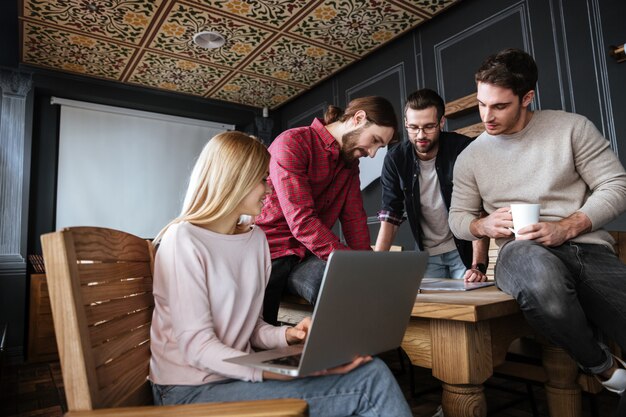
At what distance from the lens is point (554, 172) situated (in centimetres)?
123

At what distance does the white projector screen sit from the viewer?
4152 mm

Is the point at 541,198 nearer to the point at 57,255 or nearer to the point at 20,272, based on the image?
the point at 57,255

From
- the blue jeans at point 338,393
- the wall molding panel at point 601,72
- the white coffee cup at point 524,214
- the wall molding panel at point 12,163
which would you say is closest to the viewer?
the blue jeans at point 338,393

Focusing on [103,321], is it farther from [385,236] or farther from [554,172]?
[385,236]

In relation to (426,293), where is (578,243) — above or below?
above

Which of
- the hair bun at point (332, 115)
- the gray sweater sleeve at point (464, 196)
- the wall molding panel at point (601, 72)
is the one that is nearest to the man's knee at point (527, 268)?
the gray sweater sleeve at point (464, 196)

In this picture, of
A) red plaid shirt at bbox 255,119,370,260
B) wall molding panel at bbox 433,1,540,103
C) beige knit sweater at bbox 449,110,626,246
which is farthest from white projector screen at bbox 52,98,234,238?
beige knit sweater at bbox 449,110,626,246

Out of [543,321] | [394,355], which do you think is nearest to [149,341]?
[543,321]

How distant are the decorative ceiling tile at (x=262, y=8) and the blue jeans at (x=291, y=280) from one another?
2.23 metres

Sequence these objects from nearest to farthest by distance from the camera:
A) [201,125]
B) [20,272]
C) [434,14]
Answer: [434,14] → [20,272] → [201,125]

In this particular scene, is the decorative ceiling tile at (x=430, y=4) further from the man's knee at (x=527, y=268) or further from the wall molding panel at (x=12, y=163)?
the wall molding panel at (x=12, y=163)

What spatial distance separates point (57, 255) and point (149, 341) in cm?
36

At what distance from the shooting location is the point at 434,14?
319cm

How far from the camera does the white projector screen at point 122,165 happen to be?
4.15 metres
